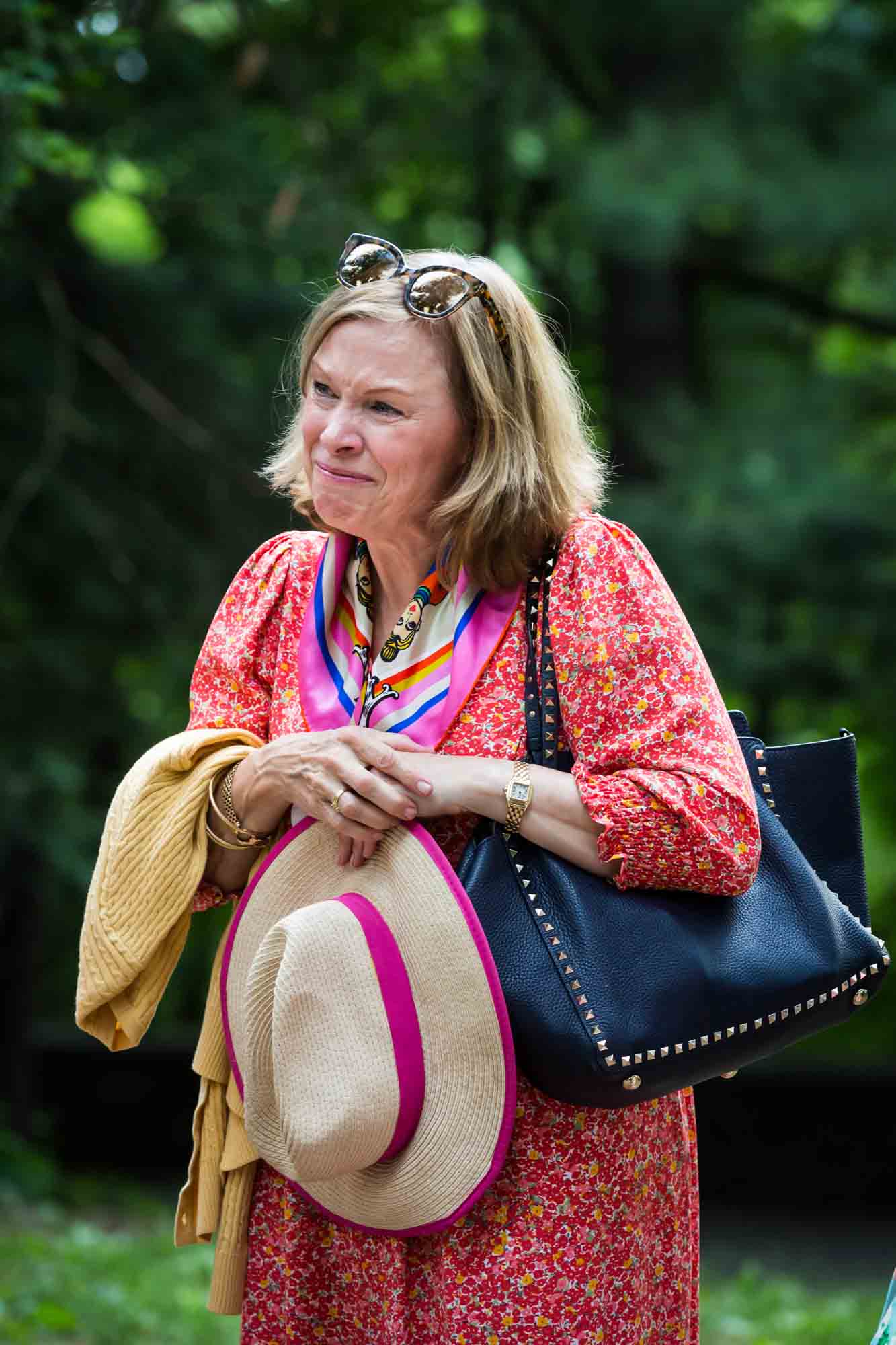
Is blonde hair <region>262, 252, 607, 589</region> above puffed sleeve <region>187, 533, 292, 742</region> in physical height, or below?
above

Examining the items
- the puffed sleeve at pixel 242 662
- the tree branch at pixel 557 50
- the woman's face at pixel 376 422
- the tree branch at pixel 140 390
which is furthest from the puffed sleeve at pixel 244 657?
the tree branch at pixel 557 50

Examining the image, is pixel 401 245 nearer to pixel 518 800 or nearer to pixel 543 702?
pixel 543 702

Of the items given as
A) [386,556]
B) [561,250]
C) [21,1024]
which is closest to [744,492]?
[561,250]

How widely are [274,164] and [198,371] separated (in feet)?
2.56

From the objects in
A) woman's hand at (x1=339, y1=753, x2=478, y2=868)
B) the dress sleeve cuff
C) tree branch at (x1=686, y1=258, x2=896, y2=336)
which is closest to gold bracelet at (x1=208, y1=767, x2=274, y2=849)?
woman's hand at (x1=339, y1=753, x2=478, y2=868)

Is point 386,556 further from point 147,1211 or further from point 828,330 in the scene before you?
point 828,330

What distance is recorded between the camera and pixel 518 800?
1.79 m

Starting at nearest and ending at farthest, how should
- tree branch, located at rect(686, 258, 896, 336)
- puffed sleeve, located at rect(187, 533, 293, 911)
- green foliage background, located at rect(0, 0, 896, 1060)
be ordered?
puffed sleeve, located at rect(187, 533, 293, 911) < green foliage background, located at rect(0, 0, 896, 1060) < tree branch, located at rect(686, 258, 896, 336)

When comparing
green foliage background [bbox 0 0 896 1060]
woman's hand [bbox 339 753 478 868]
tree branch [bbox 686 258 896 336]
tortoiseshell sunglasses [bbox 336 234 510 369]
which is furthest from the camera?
tree branch [bbox 686 258 896 336]

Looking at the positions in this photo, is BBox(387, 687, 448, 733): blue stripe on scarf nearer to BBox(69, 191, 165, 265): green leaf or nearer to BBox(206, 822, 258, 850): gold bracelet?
BBox(206, 822, 258, 850): gold bracelet

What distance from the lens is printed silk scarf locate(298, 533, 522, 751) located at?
1.90 metres

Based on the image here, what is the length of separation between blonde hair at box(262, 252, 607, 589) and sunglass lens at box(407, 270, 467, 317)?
0.02 meters

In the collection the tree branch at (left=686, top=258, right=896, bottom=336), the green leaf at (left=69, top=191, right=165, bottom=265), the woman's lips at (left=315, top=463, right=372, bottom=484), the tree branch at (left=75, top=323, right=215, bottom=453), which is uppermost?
the tree branch at (left=686, top=258, right=896, bottom=336)

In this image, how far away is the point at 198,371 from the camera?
18.4 ft
